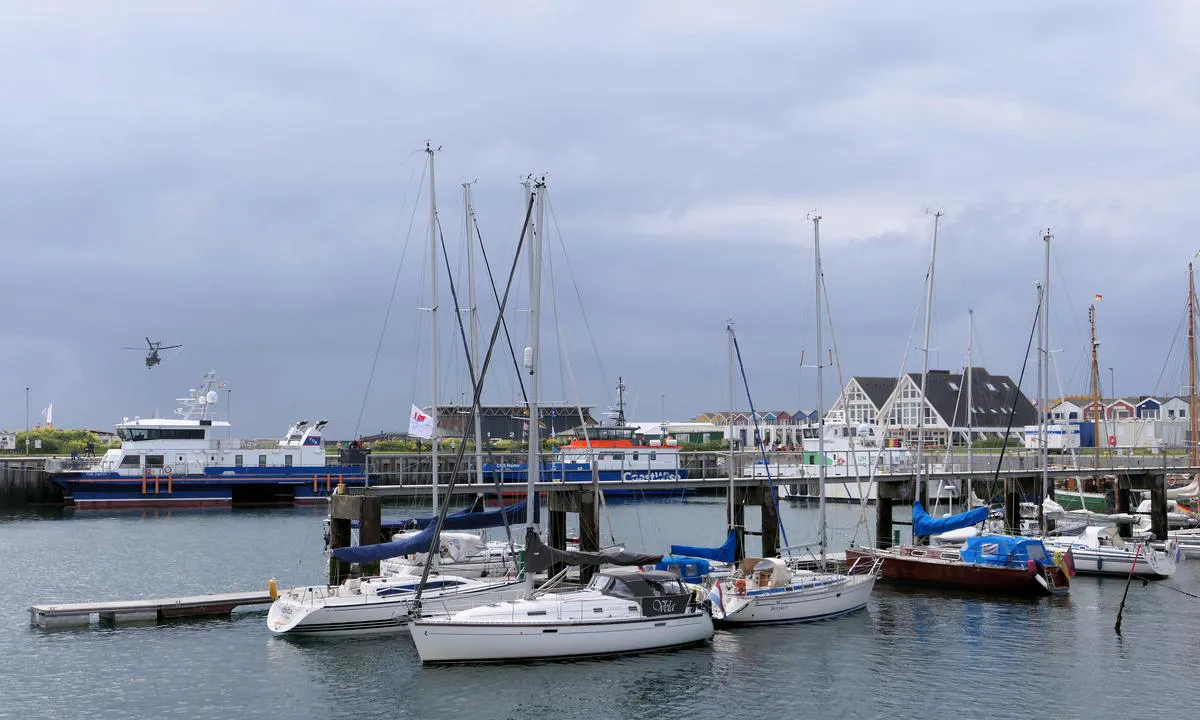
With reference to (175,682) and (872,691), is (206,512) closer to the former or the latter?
(175,682)

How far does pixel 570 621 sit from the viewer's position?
30.5 m

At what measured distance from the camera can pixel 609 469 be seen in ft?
291

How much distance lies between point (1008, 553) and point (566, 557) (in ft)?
60.2

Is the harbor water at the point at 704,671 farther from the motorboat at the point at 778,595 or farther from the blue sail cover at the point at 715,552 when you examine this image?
the blue sail cover at the point at 715,552

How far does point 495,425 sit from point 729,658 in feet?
275

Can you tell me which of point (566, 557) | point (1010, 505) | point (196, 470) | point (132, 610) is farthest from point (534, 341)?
point (196, 470)

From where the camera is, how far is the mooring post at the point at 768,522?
4503 centimetres

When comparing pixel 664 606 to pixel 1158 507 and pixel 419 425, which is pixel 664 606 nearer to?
pixel 419 425

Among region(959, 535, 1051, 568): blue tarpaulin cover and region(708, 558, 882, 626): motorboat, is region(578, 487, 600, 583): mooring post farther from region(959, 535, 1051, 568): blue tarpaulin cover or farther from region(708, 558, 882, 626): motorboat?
region(959, 535, 1051, 568): blue tarpaulin cover

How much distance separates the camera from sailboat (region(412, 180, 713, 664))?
29.8m

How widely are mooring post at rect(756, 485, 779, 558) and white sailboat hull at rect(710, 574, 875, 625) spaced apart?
737 centimetres

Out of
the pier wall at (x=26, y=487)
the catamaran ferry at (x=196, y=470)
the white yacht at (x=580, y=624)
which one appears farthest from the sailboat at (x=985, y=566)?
the pier wall at (x=26, y=487)

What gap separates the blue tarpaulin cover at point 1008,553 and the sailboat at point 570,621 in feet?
47.1

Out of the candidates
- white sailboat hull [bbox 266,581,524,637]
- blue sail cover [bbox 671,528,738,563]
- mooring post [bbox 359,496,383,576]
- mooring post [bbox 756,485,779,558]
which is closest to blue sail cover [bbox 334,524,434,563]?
white sailboat hull [bbox 266,581,524,637]
